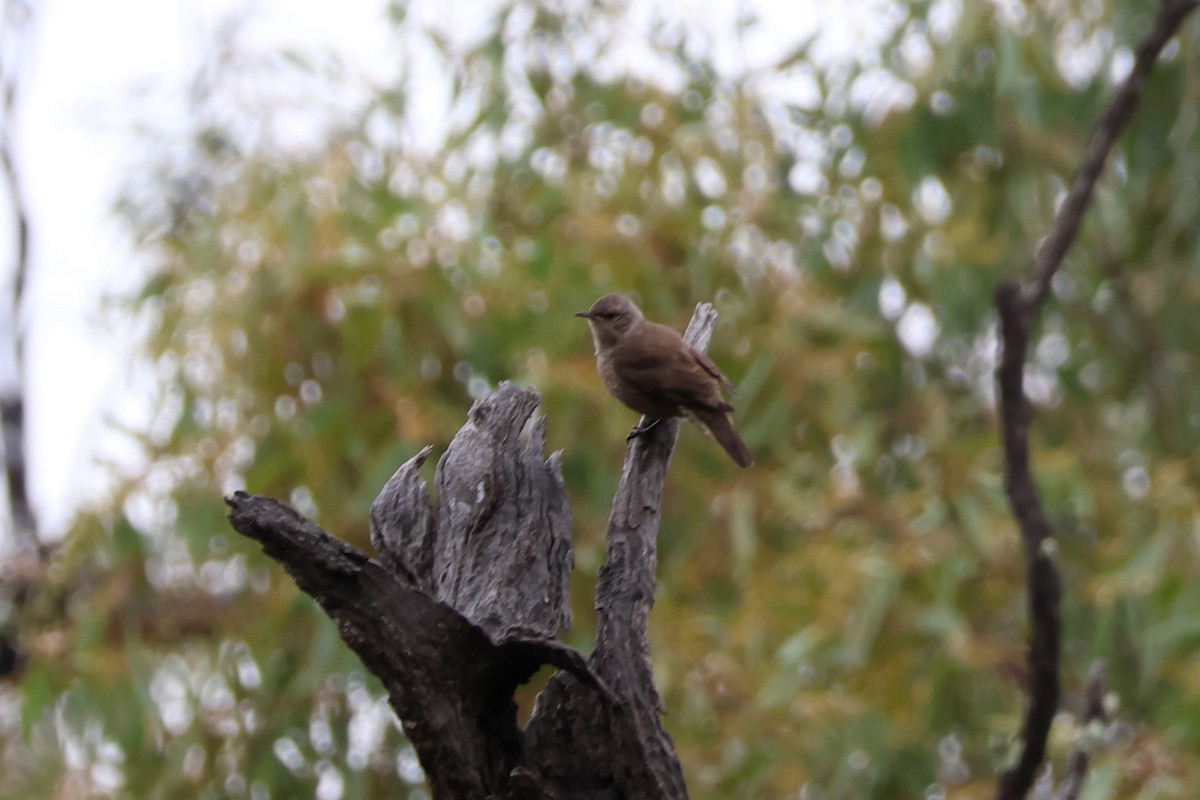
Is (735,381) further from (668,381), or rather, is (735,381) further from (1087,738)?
(1087,738)

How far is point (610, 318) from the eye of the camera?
3.17 metres

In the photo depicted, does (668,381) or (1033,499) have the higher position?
(668,381)

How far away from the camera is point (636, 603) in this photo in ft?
6.42

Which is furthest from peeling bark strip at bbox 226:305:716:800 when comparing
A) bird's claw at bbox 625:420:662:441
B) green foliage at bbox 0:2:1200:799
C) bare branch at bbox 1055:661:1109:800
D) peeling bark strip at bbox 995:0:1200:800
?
green foliage at bbox 0:2:1200:799

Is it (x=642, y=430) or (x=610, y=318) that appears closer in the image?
(x=642, y=430)

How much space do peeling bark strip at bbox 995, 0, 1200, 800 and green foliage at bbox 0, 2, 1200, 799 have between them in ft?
2.82

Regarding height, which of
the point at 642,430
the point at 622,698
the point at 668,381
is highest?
the point at 668,381

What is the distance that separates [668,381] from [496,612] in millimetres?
930

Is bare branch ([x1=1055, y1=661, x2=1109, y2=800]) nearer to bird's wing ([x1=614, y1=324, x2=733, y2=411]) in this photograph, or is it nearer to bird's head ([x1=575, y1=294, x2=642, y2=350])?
bird's wing ([x1=614, y1=324, x2=733, y2=411])

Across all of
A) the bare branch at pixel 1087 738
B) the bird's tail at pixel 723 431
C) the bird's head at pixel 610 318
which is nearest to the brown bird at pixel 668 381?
the bird's tail at pixel 723 431

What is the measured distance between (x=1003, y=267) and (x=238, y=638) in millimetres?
2226

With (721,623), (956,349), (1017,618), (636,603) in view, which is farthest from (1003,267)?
(636,603)

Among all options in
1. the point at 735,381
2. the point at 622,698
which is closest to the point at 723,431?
the point at 622,698

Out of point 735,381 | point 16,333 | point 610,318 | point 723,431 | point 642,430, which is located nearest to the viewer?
point 642,430
